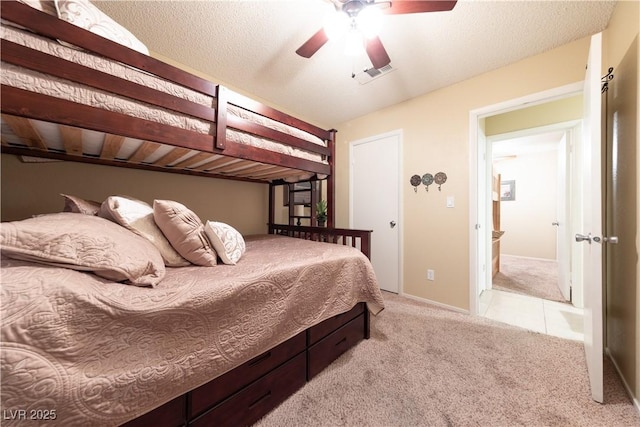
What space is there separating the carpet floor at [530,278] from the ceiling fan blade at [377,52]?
329 cm

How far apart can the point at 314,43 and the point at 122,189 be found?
1948 mm

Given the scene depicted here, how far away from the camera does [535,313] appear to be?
2271mm

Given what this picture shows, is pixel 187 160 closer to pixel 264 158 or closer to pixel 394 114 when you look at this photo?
pixel 264 158

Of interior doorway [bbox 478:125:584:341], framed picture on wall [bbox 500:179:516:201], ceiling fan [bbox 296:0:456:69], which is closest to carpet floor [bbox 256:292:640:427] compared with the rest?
A: interior doorway [bbox 478:125:584:341]

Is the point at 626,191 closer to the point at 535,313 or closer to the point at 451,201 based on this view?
the point at 451,201

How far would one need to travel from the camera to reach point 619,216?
141cm

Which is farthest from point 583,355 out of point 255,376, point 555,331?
point 255,376

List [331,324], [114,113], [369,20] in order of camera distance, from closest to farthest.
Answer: [114,113]
[369,20]
[331,324]

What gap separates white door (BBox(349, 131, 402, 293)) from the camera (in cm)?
281

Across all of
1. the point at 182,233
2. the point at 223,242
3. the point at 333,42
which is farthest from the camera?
the point at 333,42

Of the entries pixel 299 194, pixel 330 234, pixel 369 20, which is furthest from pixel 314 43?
pixel 299 194

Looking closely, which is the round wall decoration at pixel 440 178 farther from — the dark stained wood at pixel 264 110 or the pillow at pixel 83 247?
the pillow at pixel 83 247

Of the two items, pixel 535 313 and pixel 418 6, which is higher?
pixel 418 6

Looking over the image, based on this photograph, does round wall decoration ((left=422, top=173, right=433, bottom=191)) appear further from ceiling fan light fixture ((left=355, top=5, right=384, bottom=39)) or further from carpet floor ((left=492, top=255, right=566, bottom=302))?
carpet floor ((left=492, top=255, right=566, bottom=302))
